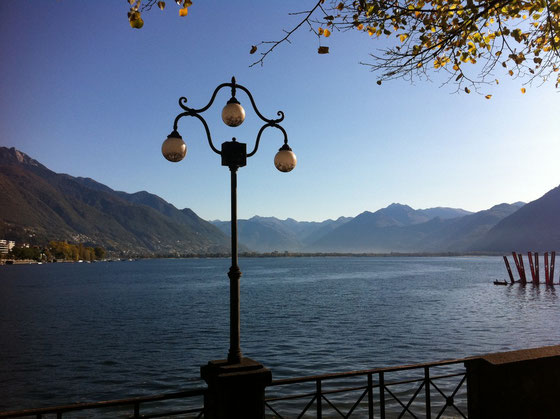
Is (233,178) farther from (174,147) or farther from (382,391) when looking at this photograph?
(382,391)

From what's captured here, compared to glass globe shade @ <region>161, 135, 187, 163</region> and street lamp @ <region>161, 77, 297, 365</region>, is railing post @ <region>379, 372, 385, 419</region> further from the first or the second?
glass globe shade @ <region>161, 135, 187, 163</region>

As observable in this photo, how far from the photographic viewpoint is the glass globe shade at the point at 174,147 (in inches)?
286

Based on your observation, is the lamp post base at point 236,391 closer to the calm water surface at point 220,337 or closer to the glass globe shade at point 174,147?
the glass globe shade at point 174,147

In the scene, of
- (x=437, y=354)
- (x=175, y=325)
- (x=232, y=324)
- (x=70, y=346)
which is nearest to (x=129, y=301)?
(x=175, y=325)

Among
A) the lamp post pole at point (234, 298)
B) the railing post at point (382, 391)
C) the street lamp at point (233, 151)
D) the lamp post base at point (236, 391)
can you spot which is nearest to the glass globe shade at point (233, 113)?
the street lamp at point (233, 151)

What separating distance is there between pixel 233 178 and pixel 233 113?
1.08 metres

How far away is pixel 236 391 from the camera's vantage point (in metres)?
6.16

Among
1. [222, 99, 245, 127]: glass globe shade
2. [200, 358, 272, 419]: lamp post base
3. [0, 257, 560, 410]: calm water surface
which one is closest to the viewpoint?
[200, 358, 272, 419]: lamp post base

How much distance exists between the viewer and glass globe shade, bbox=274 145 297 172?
7992 mm

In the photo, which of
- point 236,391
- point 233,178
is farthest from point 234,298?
point 233,178

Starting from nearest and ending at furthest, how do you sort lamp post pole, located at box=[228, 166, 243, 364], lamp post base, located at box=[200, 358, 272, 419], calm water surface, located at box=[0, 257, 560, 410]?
lamp post base, located at box=[200, 358, 272, 419] → lamp post pole, located at box=[228, 166, 243, 364] → calm water surface, located at box=[0, 257, 560, 410]

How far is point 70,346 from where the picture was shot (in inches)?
1283

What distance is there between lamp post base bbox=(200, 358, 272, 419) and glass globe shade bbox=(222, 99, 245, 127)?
12.5 ft

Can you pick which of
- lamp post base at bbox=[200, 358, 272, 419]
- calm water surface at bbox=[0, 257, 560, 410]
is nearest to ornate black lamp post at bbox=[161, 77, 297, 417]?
lamp post base at bbox=[200, 358, 272, 419]
